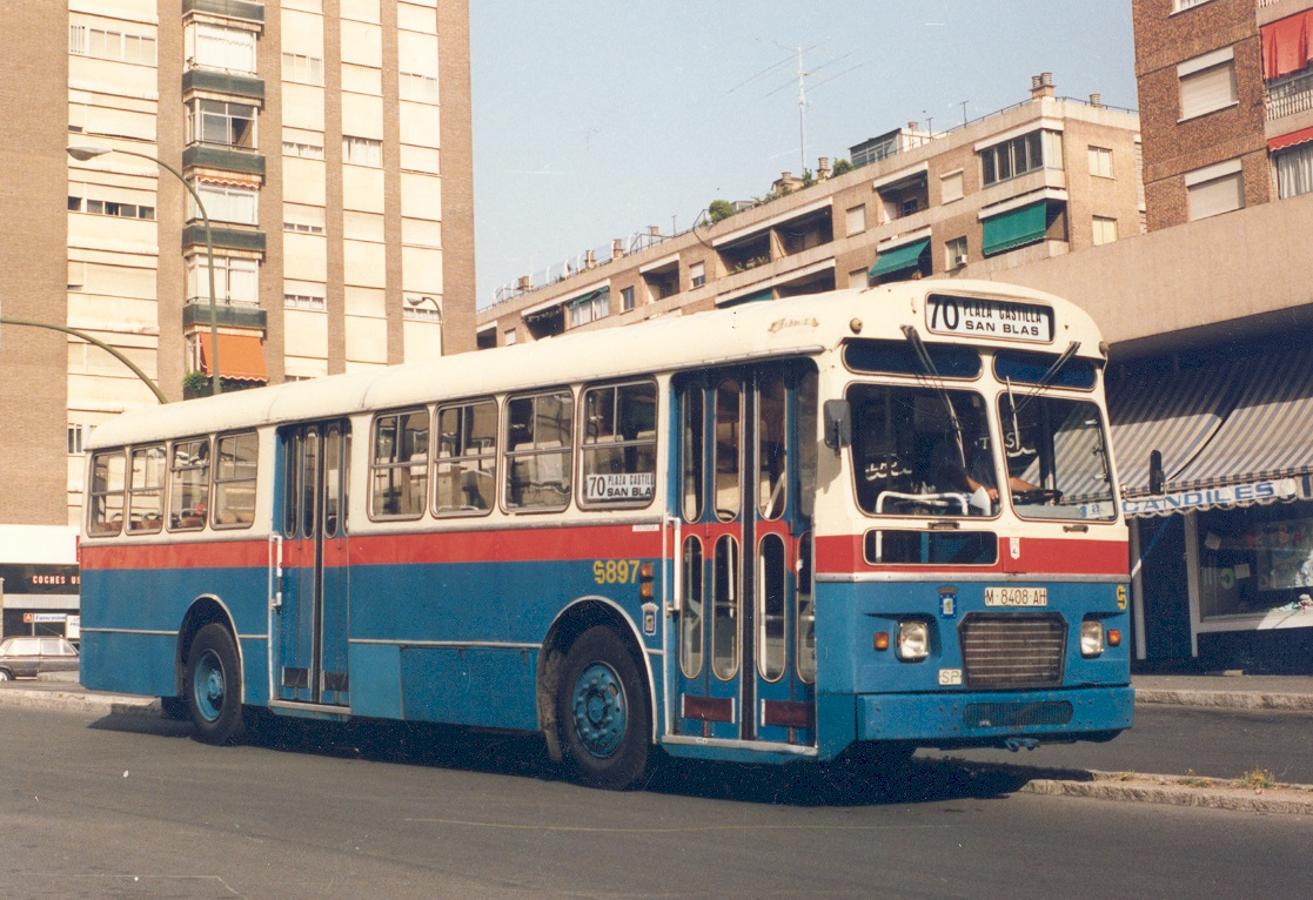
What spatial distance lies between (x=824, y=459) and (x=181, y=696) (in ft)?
28.3

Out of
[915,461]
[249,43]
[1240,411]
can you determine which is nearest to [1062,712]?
[915,461]

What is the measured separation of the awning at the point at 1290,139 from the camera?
38.4m

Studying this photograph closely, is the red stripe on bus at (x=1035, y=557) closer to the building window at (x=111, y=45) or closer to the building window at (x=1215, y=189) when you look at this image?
the building window at (x=1215, y=189)

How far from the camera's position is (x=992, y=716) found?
10.4 m

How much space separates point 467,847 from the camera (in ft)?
29.2

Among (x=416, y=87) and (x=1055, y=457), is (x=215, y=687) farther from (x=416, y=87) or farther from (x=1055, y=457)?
(x=416, y=87)

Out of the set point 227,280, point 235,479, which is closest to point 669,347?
point 235,479

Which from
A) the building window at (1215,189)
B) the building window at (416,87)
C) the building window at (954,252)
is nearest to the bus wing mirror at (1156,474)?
the building window at (1215,189)

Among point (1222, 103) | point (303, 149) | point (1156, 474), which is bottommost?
point (1156, 474)

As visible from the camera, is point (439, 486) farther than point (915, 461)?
Yes

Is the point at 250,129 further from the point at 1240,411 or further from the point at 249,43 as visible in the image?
the point at 1240,411

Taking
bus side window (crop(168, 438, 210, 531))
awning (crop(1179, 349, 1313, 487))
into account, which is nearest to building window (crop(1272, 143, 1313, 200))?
awning (crop(1179, 349, 1313, 487))

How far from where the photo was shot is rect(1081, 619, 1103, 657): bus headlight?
11.0m

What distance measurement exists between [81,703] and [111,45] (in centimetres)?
3873
